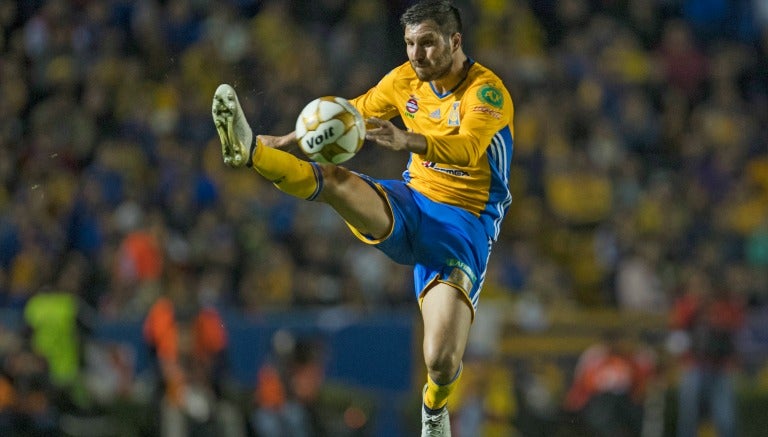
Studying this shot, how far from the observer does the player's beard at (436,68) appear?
7.22 meters

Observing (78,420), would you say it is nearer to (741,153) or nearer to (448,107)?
(448,107)

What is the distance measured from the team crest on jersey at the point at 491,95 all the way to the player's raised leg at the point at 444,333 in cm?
107

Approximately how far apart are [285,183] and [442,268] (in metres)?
1.13

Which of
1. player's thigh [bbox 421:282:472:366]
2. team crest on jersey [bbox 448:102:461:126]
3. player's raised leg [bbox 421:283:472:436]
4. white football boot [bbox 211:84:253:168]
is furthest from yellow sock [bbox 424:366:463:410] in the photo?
white football boot [bbox 211:84:253:168]

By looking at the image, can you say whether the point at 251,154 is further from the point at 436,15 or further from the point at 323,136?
the point at 436,15

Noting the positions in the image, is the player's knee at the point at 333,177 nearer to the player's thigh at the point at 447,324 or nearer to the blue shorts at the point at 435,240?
the blue shorts at the point at 435,240

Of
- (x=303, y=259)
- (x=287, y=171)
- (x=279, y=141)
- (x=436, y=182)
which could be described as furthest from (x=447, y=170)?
(x=303, y=259)

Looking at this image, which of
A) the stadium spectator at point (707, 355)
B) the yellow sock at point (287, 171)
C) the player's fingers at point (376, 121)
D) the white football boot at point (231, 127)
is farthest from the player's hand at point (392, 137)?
the stadium spectator at point (707, 355)

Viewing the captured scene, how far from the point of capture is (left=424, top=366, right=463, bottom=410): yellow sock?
7539mm

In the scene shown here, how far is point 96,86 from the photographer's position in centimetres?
1373

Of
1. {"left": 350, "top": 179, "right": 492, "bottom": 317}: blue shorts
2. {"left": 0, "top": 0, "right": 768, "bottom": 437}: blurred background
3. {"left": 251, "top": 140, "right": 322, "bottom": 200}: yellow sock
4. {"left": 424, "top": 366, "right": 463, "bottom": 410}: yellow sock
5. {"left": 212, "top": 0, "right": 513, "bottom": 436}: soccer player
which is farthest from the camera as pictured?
{"left": 0, "top": 0, "right": 768, "bottom": 437}: blurred background

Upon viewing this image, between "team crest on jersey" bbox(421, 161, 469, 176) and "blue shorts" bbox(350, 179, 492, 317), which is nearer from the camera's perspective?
"blue shorts" bbox(350, 179, 492, 317)

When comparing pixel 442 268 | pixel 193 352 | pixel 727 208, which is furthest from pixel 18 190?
pixel 727 208

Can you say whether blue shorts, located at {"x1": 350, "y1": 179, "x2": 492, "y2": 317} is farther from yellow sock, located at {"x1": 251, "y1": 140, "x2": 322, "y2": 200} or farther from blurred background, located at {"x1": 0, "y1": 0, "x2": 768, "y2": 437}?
blurred background, located at {"x1": 0, "y1": 0, "x2": 768, "y2": 437}
